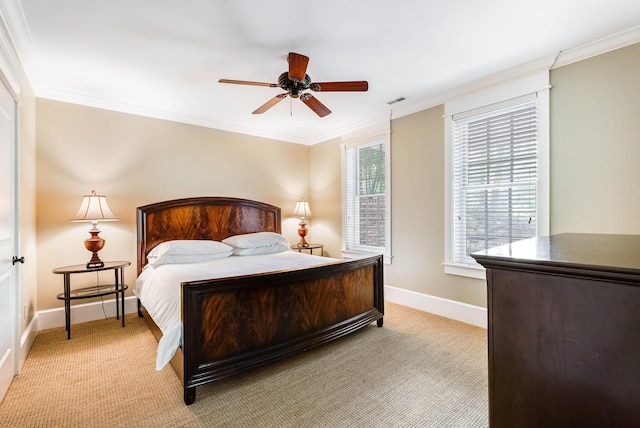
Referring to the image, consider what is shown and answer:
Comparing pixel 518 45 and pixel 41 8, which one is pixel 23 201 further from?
pixel 518 45

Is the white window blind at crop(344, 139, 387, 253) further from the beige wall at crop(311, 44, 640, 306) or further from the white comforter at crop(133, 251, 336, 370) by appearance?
the white comforter at crop(133, 251, 336, 370)

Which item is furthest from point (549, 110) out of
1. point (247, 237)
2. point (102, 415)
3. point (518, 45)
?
point (102, 415)

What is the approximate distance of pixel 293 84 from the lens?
7.96 feet

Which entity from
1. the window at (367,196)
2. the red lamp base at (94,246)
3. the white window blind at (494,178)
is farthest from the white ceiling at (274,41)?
A: the red lamp base at (94,246)

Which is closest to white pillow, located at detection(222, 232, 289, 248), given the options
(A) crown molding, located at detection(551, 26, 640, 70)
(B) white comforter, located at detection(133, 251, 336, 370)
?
(B) white comforter, located at detection(133, 251, 336, 370)

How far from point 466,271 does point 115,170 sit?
13.4ft

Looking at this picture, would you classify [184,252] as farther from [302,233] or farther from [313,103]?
[313,103]

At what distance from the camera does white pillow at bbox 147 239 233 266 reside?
315cm

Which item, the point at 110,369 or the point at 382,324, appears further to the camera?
the point at 382,324

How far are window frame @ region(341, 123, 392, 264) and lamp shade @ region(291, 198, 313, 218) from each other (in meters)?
0.60

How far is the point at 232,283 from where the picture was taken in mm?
2035

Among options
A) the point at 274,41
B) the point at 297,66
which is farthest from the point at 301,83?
the point at 274,41

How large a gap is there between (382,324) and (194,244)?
2.23 metres

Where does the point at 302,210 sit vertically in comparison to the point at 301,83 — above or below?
below
